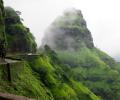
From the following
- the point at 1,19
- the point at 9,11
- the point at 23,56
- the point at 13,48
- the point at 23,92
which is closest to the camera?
the point at 23,92

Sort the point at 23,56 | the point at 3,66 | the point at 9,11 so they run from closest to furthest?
the point at 3,66 < the point at 23,56 < the point at 9,11

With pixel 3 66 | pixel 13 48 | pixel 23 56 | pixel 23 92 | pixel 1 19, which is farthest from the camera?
pixel 13 48

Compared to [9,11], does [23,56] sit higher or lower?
lower

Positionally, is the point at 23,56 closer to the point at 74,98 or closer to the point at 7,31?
the point at 7,31

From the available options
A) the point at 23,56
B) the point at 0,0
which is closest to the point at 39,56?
the point at 23,56

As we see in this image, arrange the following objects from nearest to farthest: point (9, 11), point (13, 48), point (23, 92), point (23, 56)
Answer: point (23, 92) < point (23, 56) < point (13, 48) < point (9, 11)

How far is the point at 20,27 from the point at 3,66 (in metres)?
49.0

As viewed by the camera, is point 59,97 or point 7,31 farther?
point 7,31

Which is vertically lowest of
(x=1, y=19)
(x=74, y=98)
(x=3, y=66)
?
(x=74, y=98)

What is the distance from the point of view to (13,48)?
345 feet

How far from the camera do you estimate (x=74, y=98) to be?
109 meters

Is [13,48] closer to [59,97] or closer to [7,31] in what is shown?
[7,31]

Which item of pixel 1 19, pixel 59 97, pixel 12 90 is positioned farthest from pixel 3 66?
pixel 59 97

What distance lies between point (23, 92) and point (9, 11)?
176ft
